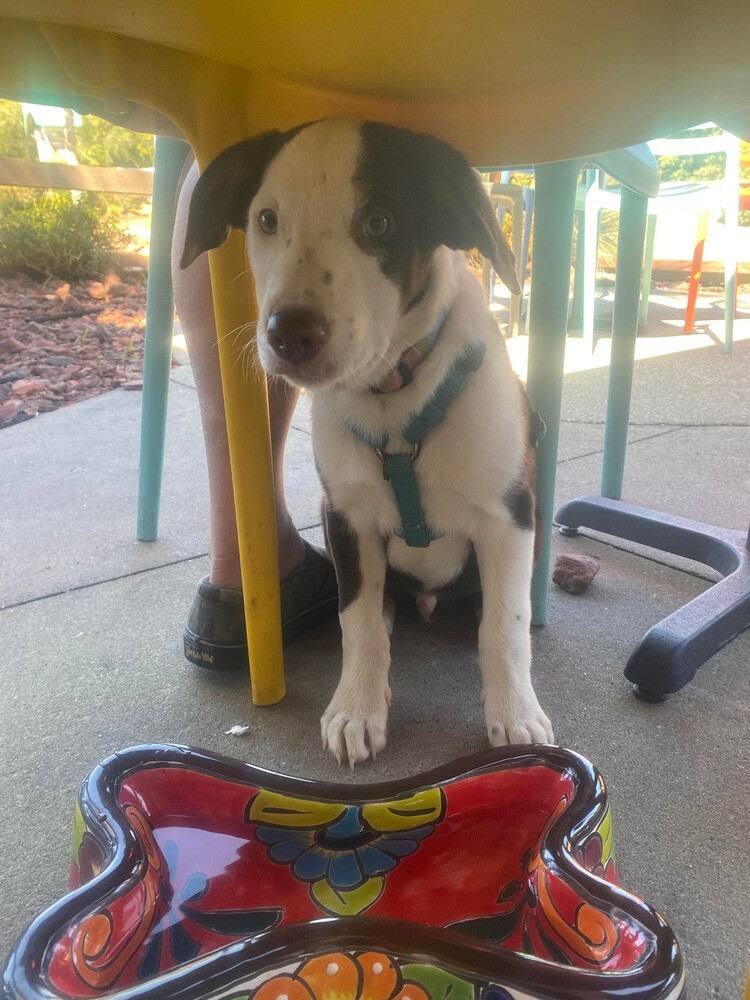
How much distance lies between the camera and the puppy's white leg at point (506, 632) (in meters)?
1.35

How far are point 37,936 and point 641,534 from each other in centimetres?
166

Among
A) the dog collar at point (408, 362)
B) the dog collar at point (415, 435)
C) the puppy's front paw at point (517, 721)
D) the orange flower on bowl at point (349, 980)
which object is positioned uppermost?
the dog collar at point (408, 362)

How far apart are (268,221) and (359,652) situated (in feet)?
2.43

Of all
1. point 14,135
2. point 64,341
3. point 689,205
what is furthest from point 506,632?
point 14,135

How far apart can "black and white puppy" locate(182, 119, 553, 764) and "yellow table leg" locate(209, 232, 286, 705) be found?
72 millimetres

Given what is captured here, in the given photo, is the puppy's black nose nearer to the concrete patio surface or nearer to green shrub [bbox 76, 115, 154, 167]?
the concrete patio surface

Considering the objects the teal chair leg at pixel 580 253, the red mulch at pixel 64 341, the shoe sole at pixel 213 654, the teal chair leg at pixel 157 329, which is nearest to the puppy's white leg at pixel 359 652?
the shoe sole at pixel 213 654

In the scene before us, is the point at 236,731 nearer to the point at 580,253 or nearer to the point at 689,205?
the point at 689,205

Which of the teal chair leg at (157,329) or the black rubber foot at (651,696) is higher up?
the teal chair leg at (157,329)

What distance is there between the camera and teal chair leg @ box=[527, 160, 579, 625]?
1533mm

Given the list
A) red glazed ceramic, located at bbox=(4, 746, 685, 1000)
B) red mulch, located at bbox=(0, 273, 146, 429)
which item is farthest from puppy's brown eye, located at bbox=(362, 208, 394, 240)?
red mulch, located at bbox=(0, 273, 146, 429)

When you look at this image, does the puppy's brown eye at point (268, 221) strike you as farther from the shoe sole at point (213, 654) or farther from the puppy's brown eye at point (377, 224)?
the shoe sole at point (213, 654)

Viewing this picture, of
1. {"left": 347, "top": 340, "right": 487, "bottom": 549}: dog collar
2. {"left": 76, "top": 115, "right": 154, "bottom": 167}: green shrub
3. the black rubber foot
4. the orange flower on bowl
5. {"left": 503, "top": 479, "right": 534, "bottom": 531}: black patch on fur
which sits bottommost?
the black rubber foot

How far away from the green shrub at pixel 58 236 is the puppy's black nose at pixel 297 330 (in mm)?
4291
